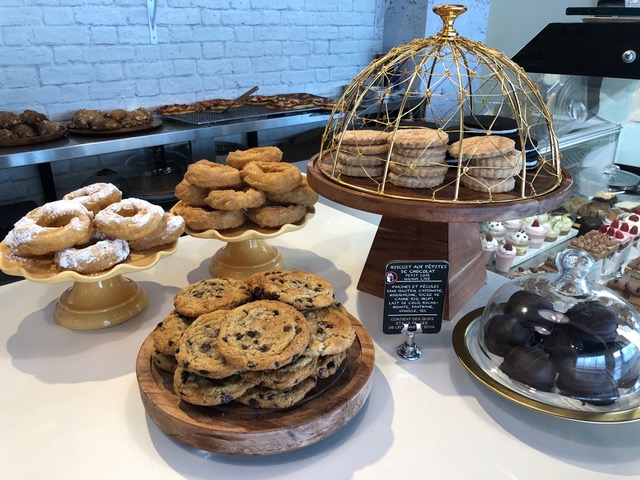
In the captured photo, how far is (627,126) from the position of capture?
1921 mm

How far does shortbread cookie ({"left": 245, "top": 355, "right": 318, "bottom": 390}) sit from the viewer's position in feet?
2.19

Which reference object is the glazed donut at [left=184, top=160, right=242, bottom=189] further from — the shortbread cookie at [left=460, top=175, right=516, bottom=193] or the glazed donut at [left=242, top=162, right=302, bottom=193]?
the shortbread cookie at [left=460, top=175, right=516, bottom=193]

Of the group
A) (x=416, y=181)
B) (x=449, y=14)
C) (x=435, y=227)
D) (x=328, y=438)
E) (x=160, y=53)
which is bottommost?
(x=328, y=438)

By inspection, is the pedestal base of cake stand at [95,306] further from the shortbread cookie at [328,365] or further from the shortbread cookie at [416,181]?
the shortbread cookie at [416,181]

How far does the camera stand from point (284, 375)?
67 centimetres

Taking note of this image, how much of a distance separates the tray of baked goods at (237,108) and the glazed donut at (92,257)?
188 cm

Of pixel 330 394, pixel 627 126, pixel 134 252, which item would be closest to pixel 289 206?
pixel 134 252

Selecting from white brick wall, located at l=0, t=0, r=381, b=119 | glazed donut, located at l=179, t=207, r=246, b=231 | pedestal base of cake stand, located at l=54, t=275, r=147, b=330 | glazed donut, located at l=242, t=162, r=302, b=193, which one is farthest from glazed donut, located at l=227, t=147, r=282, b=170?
white brick wall, located at l=0, t=0, r=381, b=119

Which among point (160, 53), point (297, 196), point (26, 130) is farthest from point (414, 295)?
point (160, 53)

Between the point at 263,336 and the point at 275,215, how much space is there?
1.40ft

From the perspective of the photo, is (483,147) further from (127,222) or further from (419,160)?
(127,222)

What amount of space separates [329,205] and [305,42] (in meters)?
2.31

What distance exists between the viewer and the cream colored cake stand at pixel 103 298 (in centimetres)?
93

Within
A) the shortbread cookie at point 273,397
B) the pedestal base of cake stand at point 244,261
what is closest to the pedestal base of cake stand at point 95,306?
the pedestal base of cake stand at point 244,261
